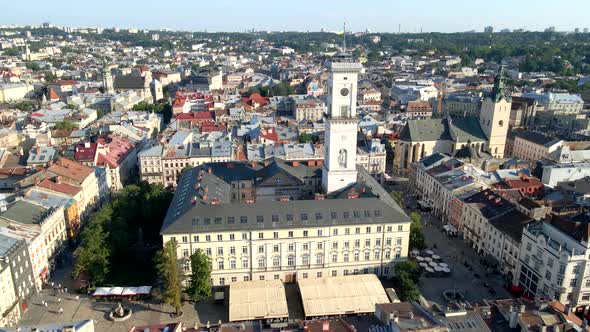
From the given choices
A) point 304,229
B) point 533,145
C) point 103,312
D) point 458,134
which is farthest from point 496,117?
point 103,312

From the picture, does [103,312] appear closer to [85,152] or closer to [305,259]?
[305,259]

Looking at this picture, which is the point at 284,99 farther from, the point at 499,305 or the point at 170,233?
the point at 499,305

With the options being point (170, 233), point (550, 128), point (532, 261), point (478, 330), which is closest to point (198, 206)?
point (170, 233)

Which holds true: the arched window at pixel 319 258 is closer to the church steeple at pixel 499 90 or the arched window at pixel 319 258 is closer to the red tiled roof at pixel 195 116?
the church steeple at pixel 499 90

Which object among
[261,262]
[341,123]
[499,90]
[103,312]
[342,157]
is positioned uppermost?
[499,90]

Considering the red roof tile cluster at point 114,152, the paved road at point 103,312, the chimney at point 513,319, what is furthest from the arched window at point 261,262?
the red roof tile cluster at point 114,152

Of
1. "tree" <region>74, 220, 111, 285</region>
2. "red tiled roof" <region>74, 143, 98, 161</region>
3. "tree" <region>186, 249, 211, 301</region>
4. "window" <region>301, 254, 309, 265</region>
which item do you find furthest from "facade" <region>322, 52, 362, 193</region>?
"red tiled roof" <region>74, 143, 98, 161</region>

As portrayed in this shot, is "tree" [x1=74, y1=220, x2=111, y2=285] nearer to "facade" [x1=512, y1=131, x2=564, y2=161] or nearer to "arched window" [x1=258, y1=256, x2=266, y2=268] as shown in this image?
"arched window" [x1=258, y1=256, x2=266, y2=268]
